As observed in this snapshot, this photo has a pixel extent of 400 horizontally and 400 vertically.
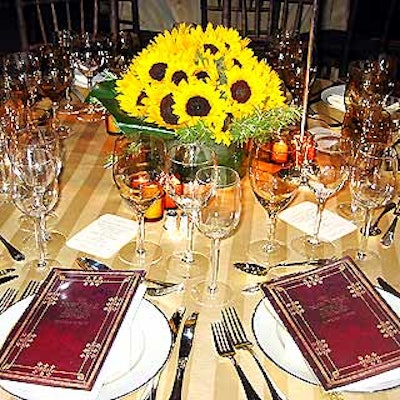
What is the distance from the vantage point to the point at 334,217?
4.27ft

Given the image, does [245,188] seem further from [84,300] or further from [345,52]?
[345,52]

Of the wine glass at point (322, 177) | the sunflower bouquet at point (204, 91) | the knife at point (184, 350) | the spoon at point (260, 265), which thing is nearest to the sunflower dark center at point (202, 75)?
the sunflower bouquet at point (204, 91)

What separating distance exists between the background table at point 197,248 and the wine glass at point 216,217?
0.9 inches

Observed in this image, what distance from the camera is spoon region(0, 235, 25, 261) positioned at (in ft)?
3.75

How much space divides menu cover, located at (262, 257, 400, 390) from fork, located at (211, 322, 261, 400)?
0.27 feet

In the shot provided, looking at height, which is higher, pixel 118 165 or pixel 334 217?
pixel 118 165

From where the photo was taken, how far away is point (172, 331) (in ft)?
3.16

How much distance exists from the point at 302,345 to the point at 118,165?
48cm

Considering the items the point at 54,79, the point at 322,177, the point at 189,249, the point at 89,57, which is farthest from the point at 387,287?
the point at 89,57

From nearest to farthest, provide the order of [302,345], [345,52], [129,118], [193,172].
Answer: [302,345], [193,172], [129,118], [345,52]

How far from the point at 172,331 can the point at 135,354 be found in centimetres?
9

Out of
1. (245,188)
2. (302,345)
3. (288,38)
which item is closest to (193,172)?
(245,188)

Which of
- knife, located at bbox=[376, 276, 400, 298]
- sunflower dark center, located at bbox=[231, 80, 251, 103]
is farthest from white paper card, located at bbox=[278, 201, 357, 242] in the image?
sunflower dark center, located at bbox=[231, 80, 251, 103]

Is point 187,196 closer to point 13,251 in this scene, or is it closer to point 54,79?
point 13,251
